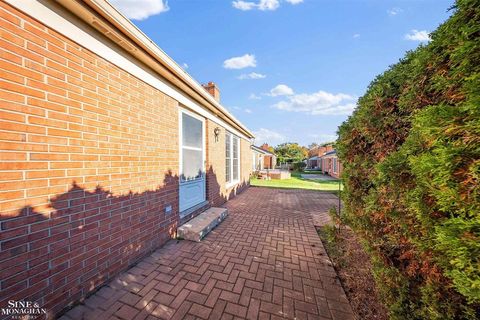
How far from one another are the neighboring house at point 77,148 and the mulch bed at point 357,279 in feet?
11.3

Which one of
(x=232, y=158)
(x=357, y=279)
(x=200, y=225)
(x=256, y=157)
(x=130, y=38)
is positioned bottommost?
(x=357, y=279)

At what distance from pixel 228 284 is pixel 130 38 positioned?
13.1 feet

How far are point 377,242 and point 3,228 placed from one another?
11.9 feet

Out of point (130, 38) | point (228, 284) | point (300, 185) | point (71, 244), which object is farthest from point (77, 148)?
point (300, 185)

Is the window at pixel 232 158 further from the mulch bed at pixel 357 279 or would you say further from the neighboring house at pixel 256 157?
the neighboring house at pixel 256 157

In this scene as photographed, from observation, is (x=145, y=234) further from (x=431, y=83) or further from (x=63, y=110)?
(x=431, y=83)

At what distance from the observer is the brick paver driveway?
86.8 inches

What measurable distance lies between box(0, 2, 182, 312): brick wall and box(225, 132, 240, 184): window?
5.45 metres

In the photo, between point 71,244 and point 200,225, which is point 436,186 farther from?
point 200,225

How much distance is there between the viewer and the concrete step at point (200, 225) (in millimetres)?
4117

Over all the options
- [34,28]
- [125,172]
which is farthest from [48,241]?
[34,28]

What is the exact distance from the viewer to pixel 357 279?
2.82 metres

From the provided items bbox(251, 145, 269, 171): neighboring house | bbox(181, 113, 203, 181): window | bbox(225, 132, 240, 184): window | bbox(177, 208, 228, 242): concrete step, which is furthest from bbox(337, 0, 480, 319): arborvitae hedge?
bbox(251, 145, 269, 171): neighboring house

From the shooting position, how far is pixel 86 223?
2.35m
